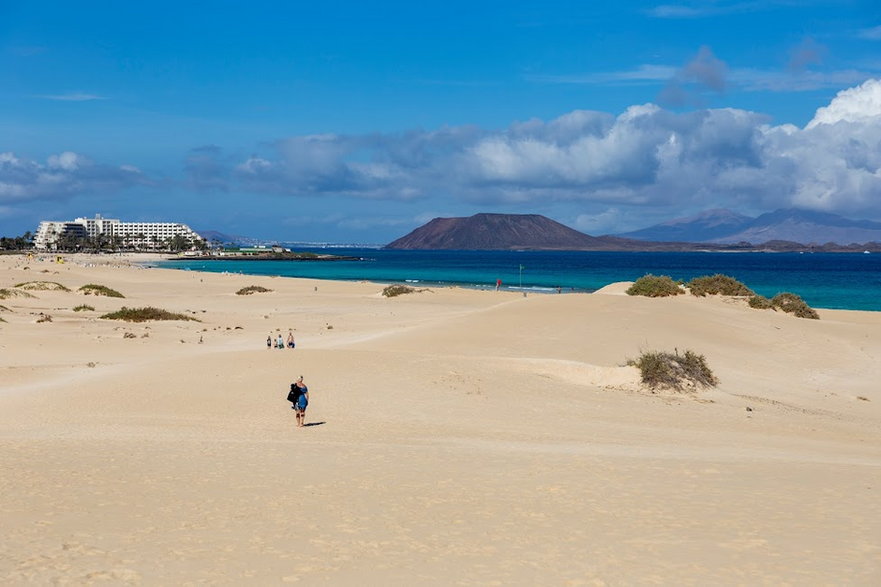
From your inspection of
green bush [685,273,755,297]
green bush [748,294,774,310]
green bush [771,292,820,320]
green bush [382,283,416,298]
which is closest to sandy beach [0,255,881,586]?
green bush [771,292,820,320]

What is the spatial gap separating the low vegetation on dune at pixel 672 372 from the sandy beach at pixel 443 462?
46cm

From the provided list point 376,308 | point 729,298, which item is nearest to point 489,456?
point 729,298

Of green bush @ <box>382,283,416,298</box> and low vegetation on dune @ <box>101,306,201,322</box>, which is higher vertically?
green bush @ <box>382,283,416,298</box>

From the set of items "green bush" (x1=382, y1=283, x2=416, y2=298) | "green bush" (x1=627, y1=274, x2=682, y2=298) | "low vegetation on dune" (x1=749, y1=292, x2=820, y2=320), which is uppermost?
"green bush" (x1=627, y1=274, x2=682, y2=298)

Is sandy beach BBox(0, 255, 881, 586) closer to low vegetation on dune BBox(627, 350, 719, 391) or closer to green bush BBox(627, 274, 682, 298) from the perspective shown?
low vegetation on dune BBox(627, 350, 719, 391)

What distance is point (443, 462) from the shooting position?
13797 millimetres

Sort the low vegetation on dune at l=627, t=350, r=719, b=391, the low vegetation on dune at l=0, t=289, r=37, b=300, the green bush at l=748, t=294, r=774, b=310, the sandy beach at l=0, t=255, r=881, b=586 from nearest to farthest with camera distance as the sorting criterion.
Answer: the sandy beach at l=0, t=255, r=881, b=586
the low vegetation on dune at l=627, t=350, r=719, b=391
the green bush at l=748, t=294, r=774, b=310
the low vegetation on dune at l=0, t=289, r=37, b=300

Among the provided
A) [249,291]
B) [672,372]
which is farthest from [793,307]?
[249,291]

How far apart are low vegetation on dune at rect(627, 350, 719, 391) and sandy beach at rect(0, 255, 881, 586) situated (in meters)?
0.46

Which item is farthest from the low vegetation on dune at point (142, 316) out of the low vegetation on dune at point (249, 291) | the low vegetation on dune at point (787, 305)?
the low vegetation on dune at point (787, 305)

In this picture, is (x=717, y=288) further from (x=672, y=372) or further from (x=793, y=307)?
(x=672, y=372)

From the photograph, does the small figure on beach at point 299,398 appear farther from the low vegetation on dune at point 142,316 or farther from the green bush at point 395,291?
the green bush at point 395,291

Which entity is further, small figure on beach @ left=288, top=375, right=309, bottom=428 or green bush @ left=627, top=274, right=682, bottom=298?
green bush @ left=627, top=274, right=682, bottom=298

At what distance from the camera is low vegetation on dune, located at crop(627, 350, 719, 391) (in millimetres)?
23875
